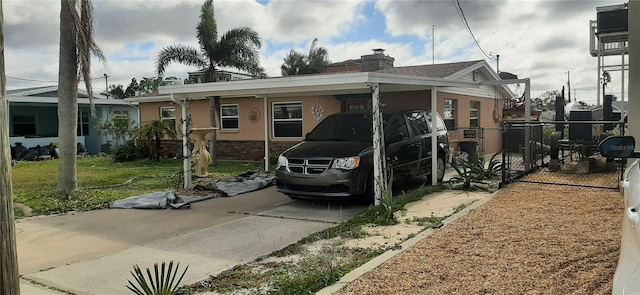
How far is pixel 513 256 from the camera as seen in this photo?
187 inches

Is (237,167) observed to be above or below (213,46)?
below

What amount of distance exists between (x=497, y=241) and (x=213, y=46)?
14752 mm

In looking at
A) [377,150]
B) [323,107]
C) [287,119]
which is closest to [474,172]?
[377,150]

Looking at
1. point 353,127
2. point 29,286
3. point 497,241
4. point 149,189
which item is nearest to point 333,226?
point 497,241

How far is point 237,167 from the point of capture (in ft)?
51.3

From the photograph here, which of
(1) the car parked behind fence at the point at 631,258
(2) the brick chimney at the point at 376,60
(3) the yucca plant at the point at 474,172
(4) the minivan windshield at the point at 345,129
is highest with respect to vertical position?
(2) the brick chimney at the point at 376,60

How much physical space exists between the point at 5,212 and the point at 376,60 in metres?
16.0

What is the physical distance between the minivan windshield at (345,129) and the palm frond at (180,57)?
10026mm

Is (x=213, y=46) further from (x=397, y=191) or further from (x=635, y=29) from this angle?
(x=635, y=29)

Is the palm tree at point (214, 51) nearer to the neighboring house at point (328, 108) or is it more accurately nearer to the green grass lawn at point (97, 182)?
the neighboring house at point (328, 108)

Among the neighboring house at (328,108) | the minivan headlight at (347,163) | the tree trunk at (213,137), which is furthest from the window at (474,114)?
the minivan headlight at (347,163)

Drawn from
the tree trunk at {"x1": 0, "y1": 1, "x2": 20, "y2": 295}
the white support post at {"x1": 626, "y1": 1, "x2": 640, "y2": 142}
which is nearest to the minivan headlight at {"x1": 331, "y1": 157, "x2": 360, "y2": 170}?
the white support post at {"x1": 626, "y1": 1, "x2": 640, "y2": 142}

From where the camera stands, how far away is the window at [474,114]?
1671 centimetres

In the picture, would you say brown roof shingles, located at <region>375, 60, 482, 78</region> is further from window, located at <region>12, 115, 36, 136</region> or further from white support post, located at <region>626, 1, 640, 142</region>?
window, located at <region>12, 115, 36, 136</region>
